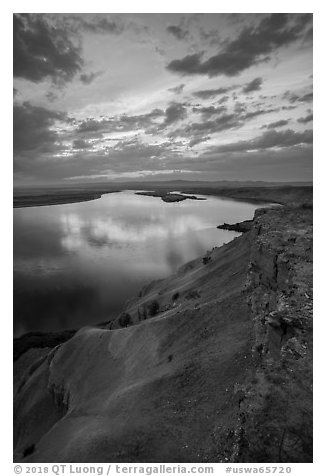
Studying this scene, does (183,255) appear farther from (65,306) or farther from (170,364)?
(170,364)

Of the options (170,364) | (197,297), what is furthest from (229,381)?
(197,297)

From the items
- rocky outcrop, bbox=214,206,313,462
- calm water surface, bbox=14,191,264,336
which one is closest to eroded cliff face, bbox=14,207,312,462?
rocky outcrop, bbox=214,206,313,462

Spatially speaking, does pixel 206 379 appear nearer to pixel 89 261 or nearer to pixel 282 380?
pixel 282 380

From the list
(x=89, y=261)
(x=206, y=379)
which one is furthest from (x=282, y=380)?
(x=89, y=261)

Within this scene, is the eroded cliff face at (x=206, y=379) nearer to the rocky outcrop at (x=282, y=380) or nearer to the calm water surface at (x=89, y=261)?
the rocky outcrop at (x=282, y=380)

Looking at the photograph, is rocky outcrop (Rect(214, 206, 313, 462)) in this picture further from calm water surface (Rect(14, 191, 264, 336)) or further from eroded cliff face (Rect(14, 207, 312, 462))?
calm water surface (Rect(14, 191, 264, 336))

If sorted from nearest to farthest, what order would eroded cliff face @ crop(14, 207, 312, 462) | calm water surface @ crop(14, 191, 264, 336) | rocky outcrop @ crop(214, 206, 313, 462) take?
rocky outcrop @ crop(214, 206, 313, 462)
eroded cliff face @ crop(14, 207, 312, 462)
calm water surface @ crop(14, 191, 264, 336)

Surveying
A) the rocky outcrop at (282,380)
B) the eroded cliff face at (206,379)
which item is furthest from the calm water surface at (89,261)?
the rocky outcrop at (282,380)
